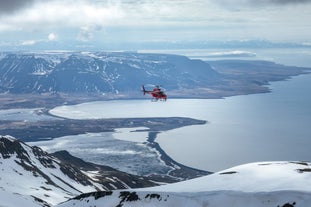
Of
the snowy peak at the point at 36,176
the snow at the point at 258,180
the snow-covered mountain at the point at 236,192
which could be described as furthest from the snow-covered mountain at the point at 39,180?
the snow at the point at 258,180

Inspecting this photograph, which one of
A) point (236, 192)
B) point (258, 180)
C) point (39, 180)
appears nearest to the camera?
point (236, 192)

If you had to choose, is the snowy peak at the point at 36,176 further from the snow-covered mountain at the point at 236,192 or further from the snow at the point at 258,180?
the snow at the point at 258,180

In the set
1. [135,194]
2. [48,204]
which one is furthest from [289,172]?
[48,204]

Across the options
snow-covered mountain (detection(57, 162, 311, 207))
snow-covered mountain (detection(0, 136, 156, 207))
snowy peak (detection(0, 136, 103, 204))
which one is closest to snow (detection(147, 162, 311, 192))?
snow-covered mountain (detection(57, 162, 311, 207))

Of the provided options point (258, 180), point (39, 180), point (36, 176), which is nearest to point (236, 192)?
point (258, 180)

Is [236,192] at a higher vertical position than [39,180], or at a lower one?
higher

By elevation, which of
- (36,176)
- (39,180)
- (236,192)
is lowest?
(39,180)

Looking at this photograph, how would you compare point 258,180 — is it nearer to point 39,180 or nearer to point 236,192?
point 236,192

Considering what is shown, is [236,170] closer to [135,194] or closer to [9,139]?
[135,194]
